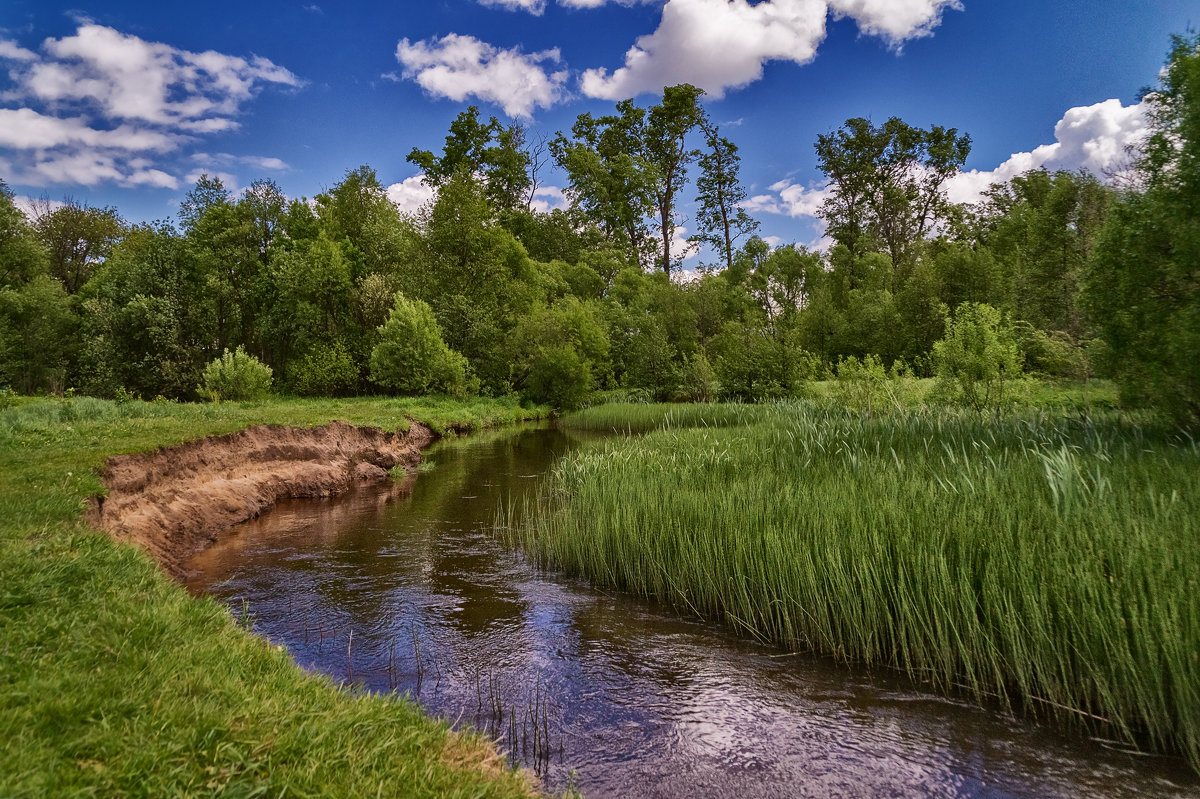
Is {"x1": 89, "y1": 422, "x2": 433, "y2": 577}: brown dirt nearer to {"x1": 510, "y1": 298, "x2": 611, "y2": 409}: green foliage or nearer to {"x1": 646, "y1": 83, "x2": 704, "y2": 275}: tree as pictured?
{"x1": 510, "y1": 298, "x2": 611, "y2": 409}: green foliage

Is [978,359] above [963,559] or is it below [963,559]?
above

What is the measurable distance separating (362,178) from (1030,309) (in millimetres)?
37337

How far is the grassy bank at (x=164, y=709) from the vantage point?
7.91 feet

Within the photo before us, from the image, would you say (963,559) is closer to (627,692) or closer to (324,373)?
(627,692)

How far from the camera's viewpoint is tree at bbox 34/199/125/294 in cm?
4078

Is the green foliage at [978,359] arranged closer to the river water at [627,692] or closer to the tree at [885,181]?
the river water at [627,692]

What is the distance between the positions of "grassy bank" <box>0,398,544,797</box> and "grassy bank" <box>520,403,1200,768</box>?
335 centimetres

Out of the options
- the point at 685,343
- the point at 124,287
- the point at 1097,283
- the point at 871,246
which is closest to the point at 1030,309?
the point at 871,246

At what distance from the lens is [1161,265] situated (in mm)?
8414

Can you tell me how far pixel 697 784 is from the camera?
3.55m

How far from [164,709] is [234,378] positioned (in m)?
21.3

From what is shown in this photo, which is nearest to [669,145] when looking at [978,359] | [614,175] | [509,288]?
[614,175]

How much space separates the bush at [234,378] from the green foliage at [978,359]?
22.0 m

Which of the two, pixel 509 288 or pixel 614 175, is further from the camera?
pixel 614 175
